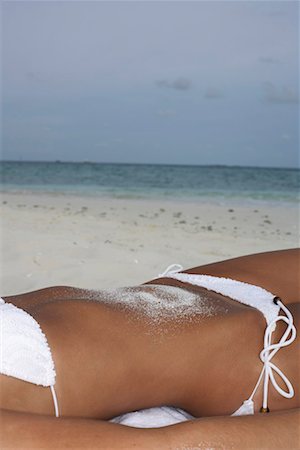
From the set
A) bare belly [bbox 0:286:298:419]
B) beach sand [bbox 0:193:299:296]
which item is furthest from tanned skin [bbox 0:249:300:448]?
beach sand [bbox 0:193:299:296]

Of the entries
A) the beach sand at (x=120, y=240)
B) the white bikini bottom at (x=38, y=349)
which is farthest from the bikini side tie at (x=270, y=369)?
the beach sand at (x=120, y=240)

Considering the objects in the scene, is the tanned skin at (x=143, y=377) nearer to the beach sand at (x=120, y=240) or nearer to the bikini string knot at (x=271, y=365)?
the bikini string knot at (x=271, y=365)

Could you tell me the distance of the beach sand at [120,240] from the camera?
343 centimetres

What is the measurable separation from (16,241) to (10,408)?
3468 millimetres

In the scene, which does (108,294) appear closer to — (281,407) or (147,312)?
(147,312)

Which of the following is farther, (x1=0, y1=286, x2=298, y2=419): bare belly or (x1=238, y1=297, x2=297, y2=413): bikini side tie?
(x1=238, y1=297, x2=297, y2=413): bikini side tie

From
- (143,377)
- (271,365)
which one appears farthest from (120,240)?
(143,377)

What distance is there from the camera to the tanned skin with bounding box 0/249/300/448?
0.94 meters

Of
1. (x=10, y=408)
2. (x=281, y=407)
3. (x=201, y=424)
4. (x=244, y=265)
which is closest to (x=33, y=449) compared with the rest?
(x=10, y=408)

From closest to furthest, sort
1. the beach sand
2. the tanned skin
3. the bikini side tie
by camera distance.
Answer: the tanned skin < the bikini side tie < the beach sand

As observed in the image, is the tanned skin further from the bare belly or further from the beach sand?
the beach sand

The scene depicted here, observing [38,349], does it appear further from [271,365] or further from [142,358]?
[271,365]

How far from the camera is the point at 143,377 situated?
1.14 m

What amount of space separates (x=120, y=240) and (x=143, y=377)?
12.0 ft
